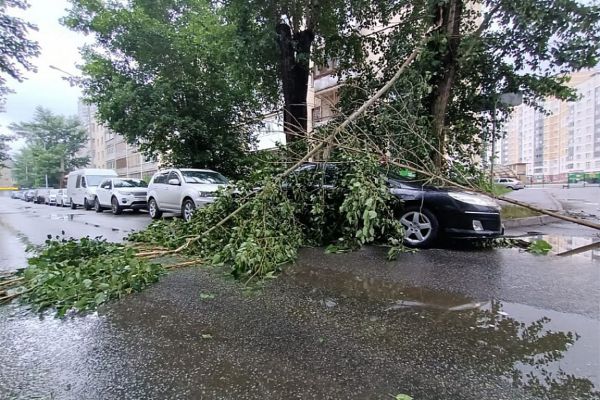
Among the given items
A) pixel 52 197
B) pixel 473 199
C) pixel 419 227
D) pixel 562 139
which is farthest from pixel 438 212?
pixel 562 139

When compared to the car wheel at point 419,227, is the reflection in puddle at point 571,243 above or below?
below

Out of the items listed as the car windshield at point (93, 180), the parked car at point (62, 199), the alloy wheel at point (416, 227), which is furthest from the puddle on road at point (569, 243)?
the parked car at point (62, 199)

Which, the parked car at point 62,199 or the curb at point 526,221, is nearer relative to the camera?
the curb at point 526,221

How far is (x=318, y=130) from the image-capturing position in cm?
707

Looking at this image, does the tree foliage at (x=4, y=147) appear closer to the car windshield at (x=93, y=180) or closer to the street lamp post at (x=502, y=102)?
the car windshield at (x=93, y=180)

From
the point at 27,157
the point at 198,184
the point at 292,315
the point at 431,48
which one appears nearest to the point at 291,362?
the point at 292,315

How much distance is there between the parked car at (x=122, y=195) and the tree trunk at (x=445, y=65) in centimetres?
1182

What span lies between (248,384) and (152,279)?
8.79 ft

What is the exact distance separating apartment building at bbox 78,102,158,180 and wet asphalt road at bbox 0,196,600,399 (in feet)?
136

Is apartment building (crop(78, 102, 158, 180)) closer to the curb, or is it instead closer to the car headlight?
the curb

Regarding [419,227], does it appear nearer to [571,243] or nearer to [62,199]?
[571,243]

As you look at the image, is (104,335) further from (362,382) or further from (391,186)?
(391,186)

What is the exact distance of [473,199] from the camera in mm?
5793

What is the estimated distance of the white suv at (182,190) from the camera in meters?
10.5
